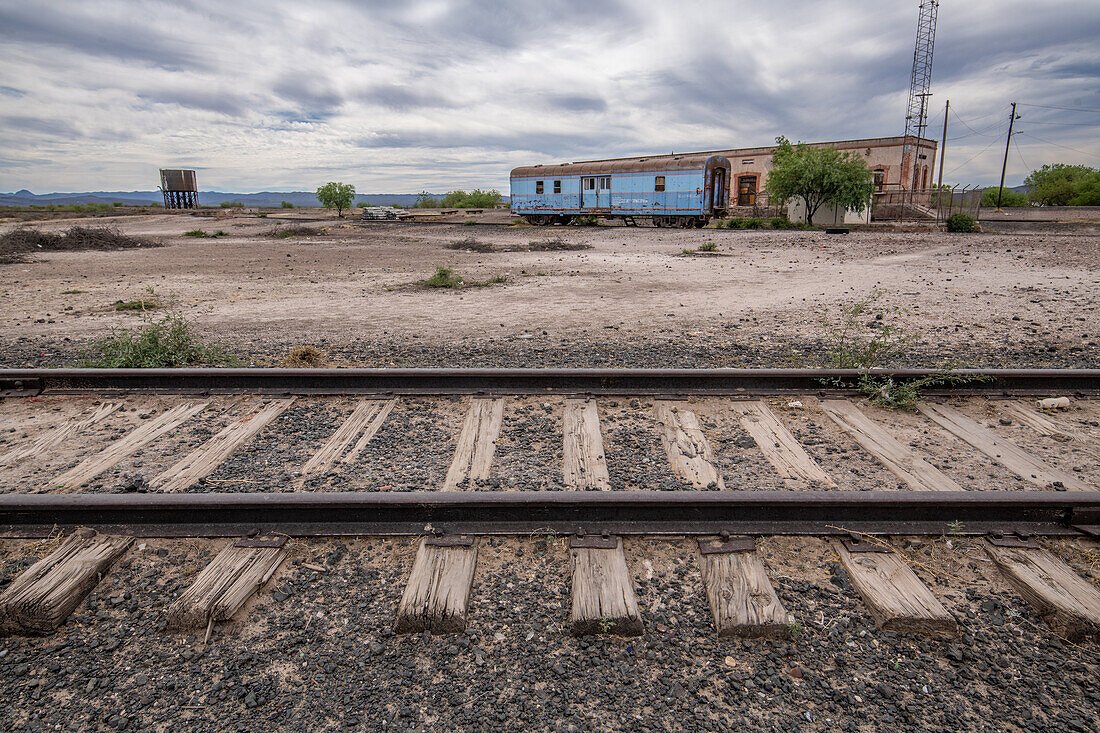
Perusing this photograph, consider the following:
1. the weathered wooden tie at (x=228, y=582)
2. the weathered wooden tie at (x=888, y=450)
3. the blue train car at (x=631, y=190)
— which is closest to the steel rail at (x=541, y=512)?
the weathered wooden tie at (x=228, y=582)

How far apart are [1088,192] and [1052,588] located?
223ft

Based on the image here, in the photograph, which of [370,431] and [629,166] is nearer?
[370,431]

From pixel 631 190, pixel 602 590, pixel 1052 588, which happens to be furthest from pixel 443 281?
pixel 631 190

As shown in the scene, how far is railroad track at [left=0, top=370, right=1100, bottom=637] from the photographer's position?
93.2 inches

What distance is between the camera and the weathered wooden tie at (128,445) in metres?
3.41

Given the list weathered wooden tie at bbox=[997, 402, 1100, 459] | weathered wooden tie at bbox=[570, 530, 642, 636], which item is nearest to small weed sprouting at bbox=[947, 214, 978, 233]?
weathered wooden tie at bbox=[997, 402, 1100, 459]

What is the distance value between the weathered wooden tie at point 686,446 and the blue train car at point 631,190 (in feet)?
90.3

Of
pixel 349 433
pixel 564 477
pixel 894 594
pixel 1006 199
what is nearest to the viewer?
pixel 894 594

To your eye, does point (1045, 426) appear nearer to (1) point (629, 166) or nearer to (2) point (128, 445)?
(2) point (128, 445)

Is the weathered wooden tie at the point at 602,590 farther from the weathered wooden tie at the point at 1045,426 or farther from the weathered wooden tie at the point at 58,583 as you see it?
the weathered wooden tie at the point at 1045,426

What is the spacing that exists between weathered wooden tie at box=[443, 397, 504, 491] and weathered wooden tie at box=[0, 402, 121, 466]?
8.75 feet

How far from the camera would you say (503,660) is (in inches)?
82.5

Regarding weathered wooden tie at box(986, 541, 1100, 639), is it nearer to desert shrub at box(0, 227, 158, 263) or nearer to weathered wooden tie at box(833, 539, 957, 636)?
weathered wooden tie at box(833, 539, 957, 636)

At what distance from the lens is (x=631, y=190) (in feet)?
105
